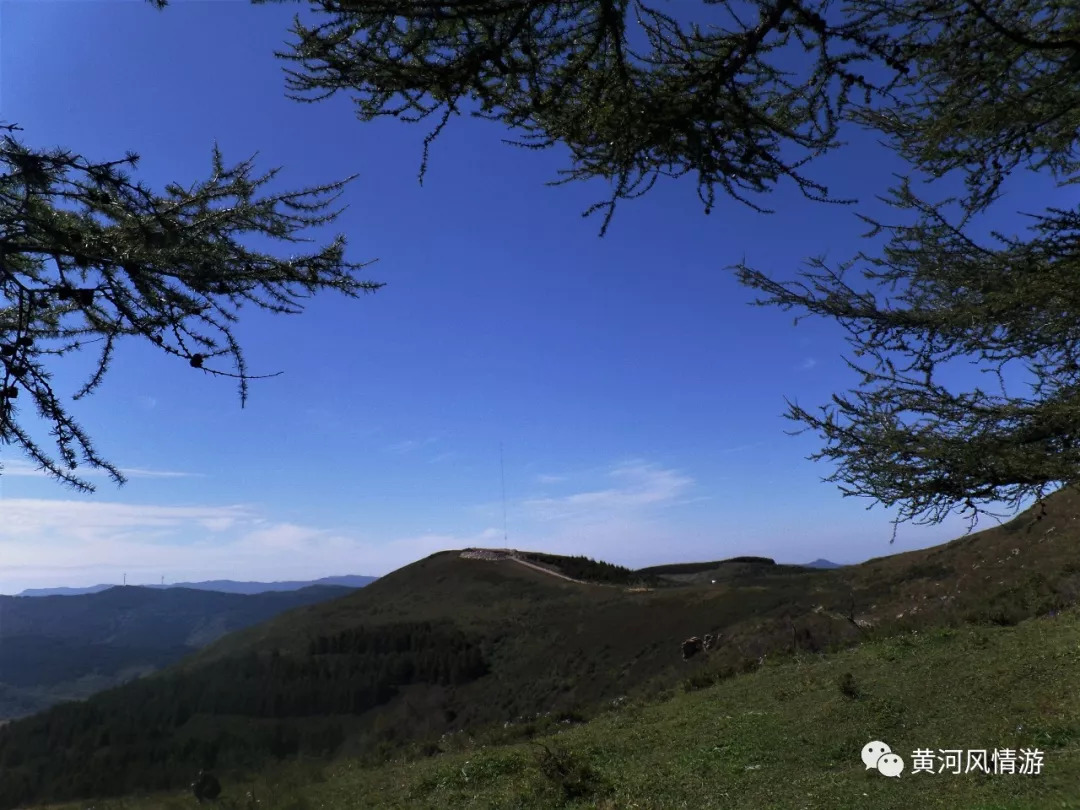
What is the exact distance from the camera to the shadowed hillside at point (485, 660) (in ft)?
58.3

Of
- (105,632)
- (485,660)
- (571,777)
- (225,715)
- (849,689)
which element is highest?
(849,689)

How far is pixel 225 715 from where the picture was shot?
25344 mm

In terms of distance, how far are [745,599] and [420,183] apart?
79.0ft

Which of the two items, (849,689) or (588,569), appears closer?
(849,689)

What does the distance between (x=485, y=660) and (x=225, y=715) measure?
11.7 meters

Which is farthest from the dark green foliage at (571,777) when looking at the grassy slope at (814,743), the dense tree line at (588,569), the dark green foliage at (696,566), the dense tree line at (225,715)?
the dark green foliage at (696,566)

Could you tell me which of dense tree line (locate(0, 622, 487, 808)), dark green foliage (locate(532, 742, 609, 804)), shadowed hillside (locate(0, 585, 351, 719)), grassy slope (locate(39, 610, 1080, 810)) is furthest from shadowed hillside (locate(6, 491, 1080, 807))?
shadowed hillside (locate(0, 585, 351, 719))

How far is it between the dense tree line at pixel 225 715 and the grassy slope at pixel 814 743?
10.2 meters

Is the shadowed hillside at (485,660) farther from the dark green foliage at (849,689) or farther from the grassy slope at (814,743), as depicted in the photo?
the dark green foliage at (849,689)

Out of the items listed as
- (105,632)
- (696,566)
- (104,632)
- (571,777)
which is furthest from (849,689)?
(105,632)

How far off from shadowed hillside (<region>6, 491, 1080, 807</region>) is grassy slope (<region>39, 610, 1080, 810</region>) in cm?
319

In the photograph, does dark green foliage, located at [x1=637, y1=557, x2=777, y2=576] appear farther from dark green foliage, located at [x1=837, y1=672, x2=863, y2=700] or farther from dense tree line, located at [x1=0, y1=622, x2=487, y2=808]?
dark green foliage, located at [x1=837, y1=672, x2=863, y2=700]

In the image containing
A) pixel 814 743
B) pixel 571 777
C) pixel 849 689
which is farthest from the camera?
pixel 849 689

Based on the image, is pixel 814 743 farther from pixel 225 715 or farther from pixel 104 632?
pixel 104 632
